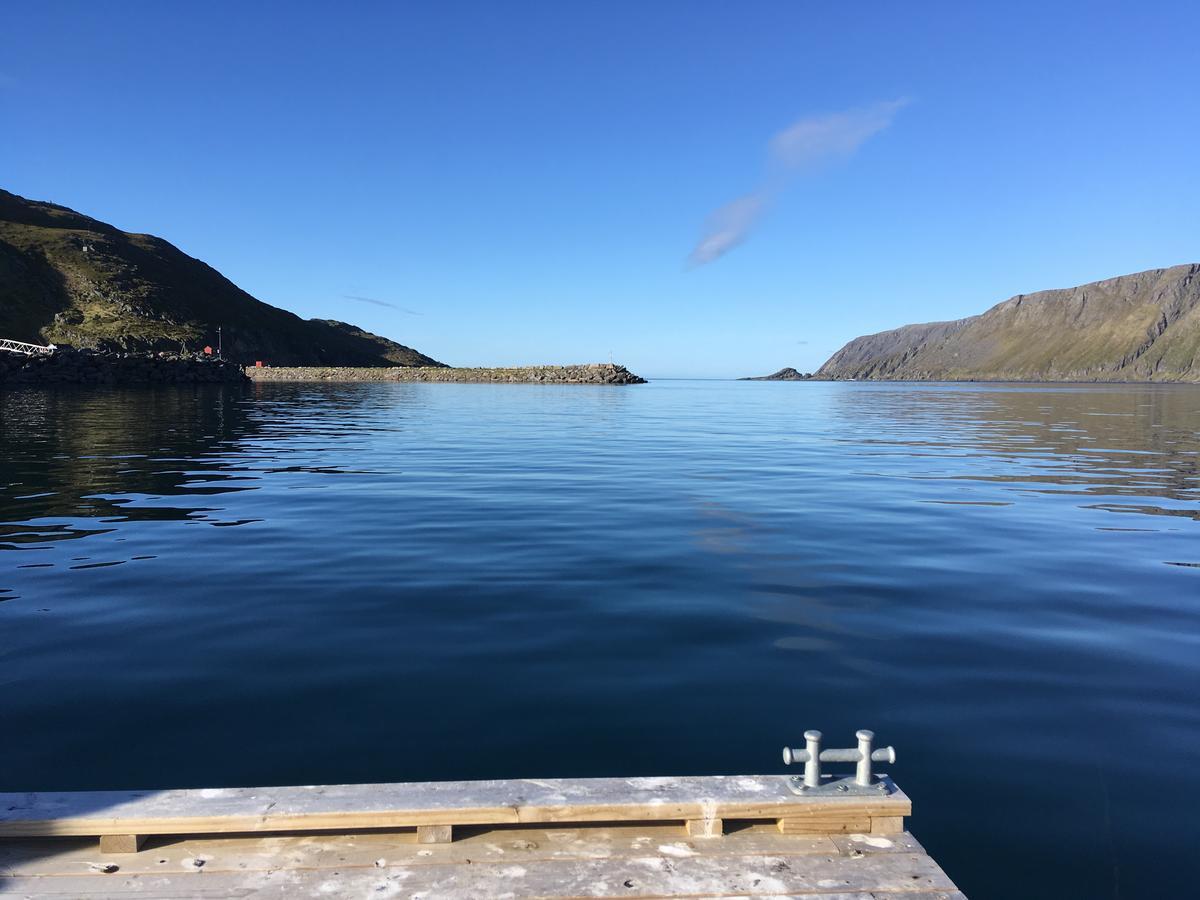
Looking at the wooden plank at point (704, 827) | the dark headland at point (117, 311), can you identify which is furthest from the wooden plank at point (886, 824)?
the dark headland at point (117, 311)

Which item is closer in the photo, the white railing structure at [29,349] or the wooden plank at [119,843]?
the wooden plank at [119,843]

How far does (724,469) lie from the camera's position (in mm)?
22281

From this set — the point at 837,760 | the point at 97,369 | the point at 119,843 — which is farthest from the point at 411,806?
the point at 97,369

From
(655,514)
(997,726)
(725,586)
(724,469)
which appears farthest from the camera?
(724,469)

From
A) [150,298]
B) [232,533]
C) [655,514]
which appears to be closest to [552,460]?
[655,514]

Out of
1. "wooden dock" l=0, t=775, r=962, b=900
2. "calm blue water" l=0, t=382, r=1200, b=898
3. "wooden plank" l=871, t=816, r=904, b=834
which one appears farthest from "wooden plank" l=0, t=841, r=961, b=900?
"calm blue water" l=0, t=382, r=1200, b=898

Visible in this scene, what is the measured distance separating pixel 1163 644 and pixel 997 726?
3.38 metres

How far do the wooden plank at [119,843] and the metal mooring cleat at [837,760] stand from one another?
3.52 meters

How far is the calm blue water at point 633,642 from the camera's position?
17.3ft

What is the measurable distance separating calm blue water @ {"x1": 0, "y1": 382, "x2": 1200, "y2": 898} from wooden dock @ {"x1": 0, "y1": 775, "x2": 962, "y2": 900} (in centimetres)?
94

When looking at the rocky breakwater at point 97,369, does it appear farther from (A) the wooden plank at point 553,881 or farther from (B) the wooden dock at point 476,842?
(A) the wooden plank at point 553,881

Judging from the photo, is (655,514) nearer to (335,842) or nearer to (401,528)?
(401,528)

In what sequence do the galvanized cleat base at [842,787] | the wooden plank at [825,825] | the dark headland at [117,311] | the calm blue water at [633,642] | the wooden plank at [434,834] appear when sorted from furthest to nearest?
the dark headland at [117,311] < the calm blue water at [633,642] < the galvanized cleat base at [842,787] < the wooden plank at [825,825] < the wooden plank at [434,834]

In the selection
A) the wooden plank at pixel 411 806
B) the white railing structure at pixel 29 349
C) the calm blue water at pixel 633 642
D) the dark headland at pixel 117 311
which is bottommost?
the calm blue water at pixel 633 642
